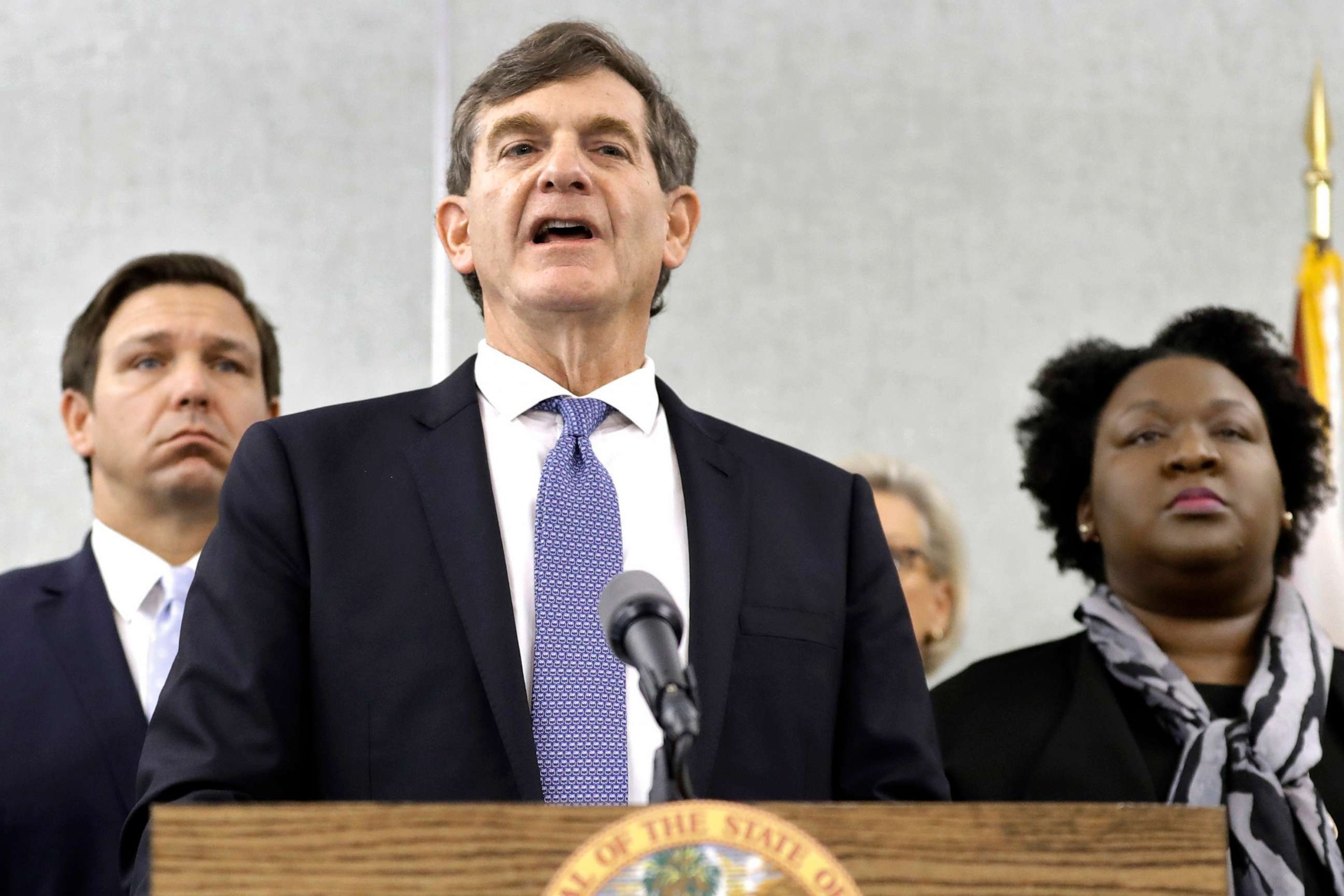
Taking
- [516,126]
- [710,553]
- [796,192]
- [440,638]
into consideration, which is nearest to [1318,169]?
[796,192]

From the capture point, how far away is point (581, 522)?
1.70 meters

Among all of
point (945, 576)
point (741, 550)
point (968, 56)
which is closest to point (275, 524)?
point (741, 550)

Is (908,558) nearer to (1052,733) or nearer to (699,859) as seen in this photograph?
(1052,733)

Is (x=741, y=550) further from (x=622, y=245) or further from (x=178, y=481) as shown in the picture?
(x=178, y=481)

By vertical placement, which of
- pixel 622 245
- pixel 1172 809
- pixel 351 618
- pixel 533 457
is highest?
pixel 622 245

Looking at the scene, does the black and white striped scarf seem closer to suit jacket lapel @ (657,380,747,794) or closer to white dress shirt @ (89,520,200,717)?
suit jacket lapel @ (657,380,747,794)

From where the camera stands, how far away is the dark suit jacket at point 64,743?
7.17 ft

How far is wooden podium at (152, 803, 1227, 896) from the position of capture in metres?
1.01

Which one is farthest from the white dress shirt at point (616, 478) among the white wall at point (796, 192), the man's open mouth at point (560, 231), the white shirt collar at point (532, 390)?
the white wall at point (796, 192)

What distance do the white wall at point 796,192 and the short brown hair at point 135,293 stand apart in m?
0.77

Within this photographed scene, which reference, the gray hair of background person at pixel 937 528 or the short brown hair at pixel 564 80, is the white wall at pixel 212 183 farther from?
the short brown hair at pixel 564 80

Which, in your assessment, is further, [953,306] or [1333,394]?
[953,306]

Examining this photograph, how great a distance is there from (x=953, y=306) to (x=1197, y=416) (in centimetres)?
138

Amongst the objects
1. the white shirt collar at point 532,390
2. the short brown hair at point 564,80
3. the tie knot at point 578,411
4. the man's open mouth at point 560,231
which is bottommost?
the tie knot at point 578,411
